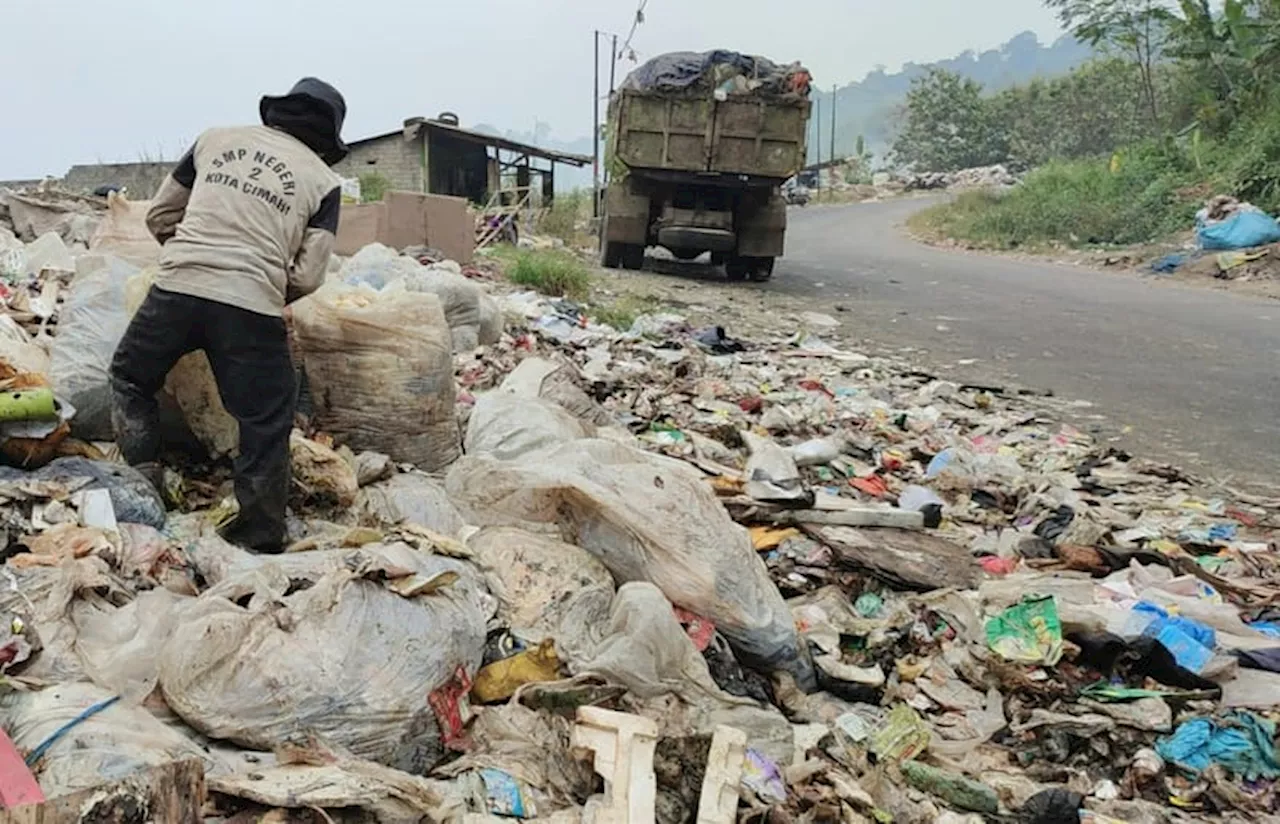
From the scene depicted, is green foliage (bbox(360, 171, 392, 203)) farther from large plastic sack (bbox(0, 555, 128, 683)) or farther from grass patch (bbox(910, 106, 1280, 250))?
large plastic sack (bbox(0, 555, 128, 683))

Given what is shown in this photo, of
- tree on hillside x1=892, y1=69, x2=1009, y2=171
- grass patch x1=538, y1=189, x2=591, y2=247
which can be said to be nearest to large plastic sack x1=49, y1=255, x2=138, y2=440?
grass patch x1=538, y1=189, x2=591, y2=247

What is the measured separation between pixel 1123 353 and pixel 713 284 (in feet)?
15.3

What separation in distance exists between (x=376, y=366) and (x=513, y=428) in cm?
48

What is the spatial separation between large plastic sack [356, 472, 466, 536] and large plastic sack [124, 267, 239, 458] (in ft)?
1.43

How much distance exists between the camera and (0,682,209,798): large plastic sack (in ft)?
4.94

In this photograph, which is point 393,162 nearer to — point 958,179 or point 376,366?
Answer: point 376,366

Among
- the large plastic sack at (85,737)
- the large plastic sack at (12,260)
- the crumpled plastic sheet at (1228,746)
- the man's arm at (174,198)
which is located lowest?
the crumpled plastic sheet at (1228,746)

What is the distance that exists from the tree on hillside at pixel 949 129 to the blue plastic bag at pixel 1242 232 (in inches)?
1119

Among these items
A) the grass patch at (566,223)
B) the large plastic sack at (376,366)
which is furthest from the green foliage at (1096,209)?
the large plastic sack at (376,366)

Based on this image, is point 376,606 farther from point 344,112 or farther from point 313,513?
point 344,112

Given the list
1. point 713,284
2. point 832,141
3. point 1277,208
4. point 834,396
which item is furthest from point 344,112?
point 832,141

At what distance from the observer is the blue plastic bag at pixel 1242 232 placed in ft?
38.9

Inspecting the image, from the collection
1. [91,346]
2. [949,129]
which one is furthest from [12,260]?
[949,129]

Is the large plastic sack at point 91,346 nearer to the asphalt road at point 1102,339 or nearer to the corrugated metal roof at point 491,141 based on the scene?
the asphalt road at point 1102,339
